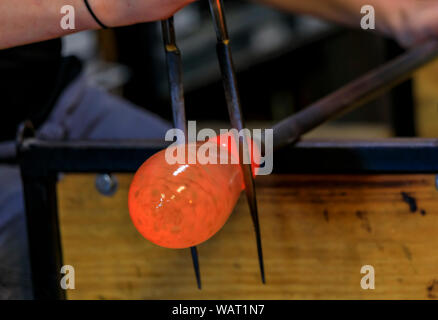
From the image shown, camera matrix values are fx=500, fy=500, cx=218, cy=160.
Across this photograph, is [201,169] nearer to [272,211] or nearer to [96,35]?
[272,211]

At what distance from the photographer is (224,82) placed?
0.33 m

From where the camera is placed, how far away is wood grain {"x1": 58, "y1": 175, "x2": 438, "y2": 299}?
0.47 metres

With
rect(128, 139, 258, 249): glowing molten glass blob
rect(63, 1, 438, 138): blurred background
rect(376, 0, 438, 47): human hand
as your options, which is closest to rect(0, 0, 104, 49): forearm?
rect(128, 139, 258, 249): glowing molten glass blob

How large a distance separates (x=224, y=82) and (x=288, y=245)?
22cm

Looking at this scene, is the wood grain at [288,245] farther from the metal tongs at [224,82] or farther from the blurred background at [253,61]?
the blurred background at [253,61]

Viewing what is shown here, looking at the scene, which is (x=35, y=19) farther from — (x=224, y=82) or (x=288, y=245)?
(x=288, y=245)

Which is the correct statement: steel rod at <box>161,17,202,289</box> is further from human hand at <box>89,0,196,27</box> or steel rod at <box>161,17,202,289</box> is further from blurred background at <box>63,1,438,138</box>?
blurred background at <box>63,1,438,138</box>

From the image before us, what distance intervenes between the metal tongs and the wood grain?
158mm

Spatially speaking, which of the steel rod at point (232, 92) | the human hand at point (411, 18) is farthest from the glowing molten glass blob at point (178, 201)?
the human hand at point (411, 18)

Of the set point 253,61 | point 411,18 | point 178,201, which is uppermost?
point 253,61

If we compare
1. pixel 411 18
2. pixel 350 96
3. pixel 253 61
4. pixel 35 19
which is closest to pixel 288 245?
pixel 350 96

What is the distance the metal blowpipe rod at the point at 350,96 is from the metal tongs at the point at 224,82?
103 mm

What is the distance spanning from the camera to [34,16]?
0.35 metres

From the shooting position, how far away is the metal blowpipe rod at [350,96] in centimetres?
45
